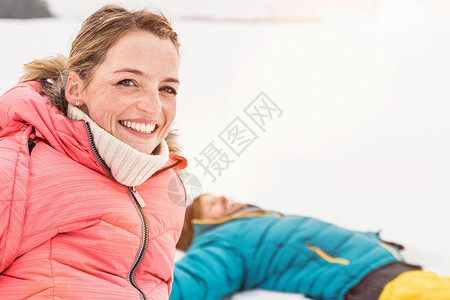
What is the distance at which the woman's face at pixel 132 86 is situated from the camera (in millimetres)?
719

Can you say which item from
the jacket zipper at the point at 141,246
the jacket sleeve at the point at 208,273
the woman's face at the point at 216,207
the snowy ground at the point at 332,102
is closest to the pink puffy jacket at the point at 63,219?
the jacket zipper at the point at 141,246

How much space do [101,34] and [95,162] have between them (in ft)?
0.67

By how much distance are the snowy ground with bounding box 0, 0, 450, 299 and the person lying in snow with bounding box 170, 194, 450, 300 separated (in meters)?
0.43

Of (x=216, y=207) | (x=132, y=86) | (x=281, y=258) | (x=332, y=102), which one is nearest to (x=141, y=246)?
(x=132, y=86)

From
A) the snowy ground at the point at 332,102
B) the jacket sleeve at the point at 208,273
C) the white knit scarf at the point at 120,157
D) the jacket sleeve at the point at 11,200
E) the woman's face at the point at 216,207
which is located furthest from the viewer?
the snowy ground at the point at 332,102

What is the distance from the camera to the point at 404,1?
2061 mm

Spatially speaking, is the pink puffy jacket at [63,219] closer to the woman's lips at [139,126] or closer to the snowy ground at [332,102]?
the woman's lips at [139,126]

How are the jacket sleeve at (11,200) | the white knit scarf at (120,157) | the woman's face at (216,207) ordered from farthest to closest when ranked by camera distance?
1. the woman's face at (216,207)
2. the white knit scarf at (120,157)
3. the jacket sleeve at (11,200)

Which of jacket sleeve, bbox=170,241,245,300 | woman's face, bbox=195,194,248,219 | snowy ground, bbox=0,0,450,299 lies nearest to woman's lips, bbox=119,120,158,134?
jacket sleeve, bbox=170,241,245,300

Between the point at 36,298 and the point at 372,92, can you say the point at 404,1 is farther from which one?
the point at 36,298

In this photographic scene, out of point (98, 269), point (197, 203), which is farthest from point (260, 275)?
point (98, 269)

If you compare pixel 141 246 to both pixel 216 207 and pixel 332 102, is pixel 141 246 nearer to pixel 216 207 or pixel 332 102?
pixel 216 207

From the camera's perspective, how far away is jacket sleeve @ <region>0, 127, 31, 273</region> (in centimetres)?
62

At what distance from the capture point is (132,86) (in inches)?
28.8
